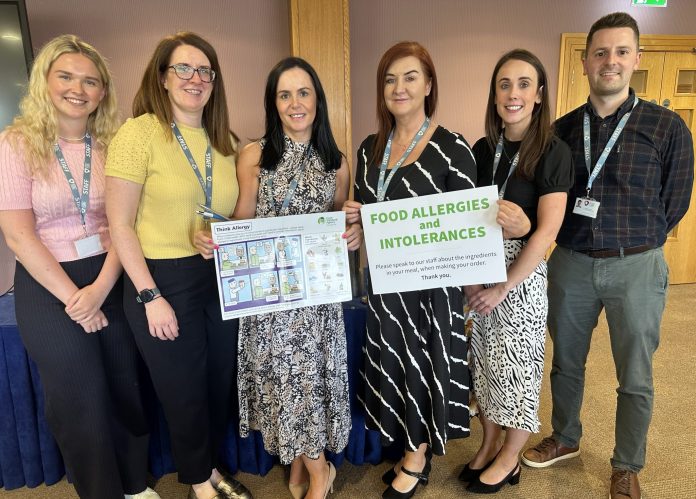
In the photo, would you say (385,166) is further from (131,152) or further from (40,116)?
(40,116)

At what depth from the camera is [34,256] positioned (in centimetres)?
149

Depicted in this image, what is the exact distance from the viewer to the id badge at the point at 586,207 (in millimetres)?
1805

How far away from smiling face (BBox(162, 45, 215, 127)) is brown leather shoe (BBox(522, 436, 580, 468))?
2.10 metres

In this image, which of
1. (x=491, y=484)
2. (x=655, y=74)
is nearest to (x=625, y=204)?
(x=491, y=484)

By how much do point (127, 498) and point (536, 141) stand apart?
2156mm

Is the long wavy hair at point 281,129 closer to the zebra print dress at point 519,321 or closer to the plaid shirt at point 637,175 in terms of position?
the zebra print dress at point 519,321

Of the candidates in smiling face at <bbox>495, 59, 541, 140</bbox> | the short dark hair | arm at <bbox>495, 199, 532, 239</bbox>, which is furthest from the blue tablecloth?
A: the short dark hair

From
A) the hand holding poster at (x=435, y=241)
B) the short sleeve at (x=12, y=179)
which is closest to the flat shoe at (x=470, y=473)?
the hand holding poster at (x=435, y=241)

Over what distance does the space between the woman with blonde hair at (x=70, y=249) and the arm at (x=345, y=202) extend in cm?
81

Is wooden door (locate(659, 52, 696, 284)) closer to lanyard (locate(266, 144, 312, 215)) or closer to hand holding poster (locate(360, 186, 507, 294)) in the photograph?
hand holding poster (locate(360, 186, 507, 294))

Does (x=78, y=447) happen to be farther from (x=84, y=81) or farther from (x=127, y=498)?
(x=84, y=81)

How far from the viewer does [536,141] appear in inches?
64.1

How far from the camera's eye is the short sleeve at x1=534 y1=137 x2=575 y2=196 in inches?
62.6

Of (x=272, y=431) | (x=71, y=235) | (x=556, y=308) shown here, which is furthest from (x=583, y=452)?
(x=71, y=235)
